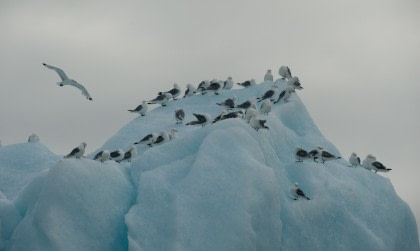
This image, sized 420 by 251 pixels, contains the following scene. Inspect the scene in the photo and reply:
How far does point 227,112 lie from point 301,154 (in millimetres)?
3516

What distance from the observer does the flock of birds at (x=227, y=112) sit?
A: 25.4 meters

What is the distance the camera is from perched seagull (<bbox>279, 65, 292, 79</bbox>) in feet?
111

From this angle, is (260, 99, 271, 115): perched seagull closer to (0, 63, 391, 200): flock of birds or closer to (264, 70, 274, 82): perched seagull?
(0, 63, 391, 200): flock of birds

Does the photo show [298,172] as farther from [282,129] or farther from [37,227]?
[37,227]

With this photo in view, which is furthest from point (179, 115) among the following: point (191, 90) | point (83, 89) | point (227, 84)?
point (227, 84)

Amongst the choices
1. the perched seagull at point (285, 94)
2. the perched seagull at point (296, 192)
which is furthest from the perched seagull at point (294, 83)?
the perched seagull at point (296, 192)

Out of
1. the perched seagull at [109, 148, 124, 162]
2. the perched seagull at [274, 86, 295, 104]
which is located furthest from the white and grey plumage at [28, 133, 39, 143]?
the perched seagull at [274, 86, 295, 104]

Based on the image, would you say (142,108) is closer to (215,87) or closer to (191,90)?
(191,90)

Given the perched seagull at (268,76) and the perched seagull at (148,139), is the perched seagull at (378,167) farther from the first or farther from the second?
the perched seagull at (148,139)

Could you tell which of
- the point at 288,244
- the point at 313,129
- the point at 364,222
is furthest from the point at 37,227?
the point at 313,129

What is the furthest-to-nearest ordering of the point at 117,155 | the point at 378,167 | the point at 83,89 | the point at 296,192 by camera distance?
the point at 378,167 → the point at 83,89 → the point at 117,155 → the point at 296,192

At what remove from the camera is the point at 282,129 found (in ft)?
93.7

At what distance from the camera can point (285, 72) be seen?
33.8 m

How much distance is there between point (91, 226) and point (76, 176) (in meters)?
1.55
